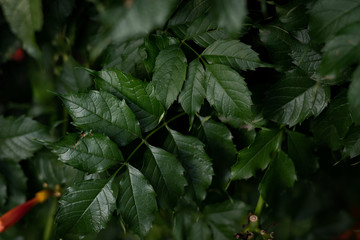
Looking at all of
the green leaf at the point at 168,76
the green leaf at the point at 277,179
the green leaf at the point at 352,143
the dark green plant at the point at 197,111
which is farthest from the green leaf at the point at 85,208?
the green leaf at the point at 352,143

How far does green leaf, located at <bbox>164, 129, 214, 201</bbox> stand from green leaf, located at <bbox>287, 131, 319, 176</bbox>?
236 mm

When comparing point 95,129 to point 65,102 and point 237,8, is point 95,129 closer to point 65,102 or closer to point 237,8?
point 65,102

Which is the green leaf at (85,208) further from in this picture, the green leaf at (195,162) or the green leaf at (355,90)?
the green leaf at (355,90)

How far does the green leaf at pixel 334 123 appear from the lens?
0.78 m

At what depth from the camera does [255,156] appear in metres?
0.82

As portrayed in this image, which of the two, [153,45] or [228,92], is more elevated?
[153,45]

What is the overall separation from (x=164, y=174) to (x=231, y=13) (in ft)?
1.40

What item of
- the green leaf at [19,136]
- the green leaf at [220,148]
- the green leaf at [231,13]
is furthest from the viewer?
the green leaf at [19,136]

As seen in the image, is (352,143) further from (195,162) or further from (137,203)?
(137,203)

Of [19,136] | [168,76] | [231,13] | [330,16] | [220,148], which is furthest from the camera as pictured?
[19,136]

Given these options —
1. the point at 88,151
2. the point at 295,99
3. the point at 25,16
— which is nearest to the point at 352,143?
the point at 295,99

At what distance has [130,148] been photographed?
0.83m

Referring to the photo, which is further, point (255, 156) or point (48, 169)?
point (48, 169)

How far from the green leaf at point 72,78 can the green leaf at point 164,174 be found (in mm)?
453
